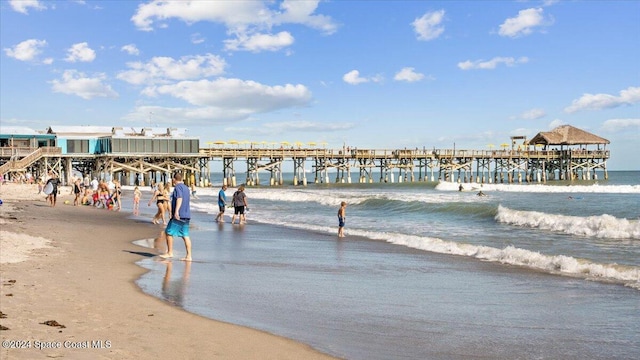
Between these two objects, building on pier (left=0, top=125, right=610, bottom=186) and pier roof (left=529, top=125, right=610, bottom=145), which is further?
pier roof (left=529, top=125, right=610, bottom=145)

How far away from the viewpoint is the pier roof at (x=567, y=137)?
69.9 m

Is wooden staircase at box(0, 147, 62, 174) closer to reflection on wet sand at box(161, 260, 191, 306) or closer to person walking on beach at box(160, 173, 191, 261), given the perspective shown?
person walking on beach at box(160, 173, 191, 261)

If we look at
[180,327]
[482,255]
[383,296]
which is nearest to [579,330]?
[383,296]

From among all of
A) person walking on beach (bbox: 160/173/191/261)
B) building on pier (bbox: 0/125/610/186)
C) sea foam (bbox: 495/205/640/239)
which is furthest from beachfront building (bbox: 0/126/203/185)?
person walking on beach (bbox: 160/173/191/261)

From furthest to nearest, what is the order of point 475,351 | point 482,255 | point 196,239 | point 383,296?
1. point 196,239
2. point 482,255
3. point 383,296
4. point 475,351

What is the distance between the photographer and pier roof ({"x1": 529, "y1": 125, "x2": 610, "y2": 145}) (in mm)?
69938

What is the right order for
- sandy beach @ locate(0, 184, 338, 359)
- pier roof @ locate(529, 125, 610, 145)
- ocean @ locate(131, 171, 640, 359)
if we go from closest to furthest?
sandy beach @ locate(0, 184, 338, 359) < ocean @ locate(131, 171, 640, 359) < pier roof @ locate(529, 125, 610, 145)

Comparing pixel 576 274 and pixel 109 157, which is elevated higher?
pixel 109 157

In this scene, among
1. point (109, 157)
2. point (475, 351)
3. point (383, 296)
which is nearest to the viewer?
point (475, 351)

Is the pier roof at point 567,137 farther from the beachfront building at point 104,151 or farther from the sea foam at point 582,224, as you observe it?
the sea foam at point 582,224

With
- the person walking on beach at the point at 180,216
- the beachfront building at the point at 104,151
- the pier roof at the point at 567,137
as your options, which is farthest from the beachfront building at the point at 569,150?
the person walking on beach at the point at 180,216

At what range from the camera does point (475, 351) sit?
530 cm

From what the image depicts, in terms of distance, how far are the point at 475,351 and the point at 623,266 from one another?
6666 mm

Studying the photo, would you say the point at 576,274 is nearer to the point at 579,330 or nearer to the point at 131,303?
the point at 579,330
